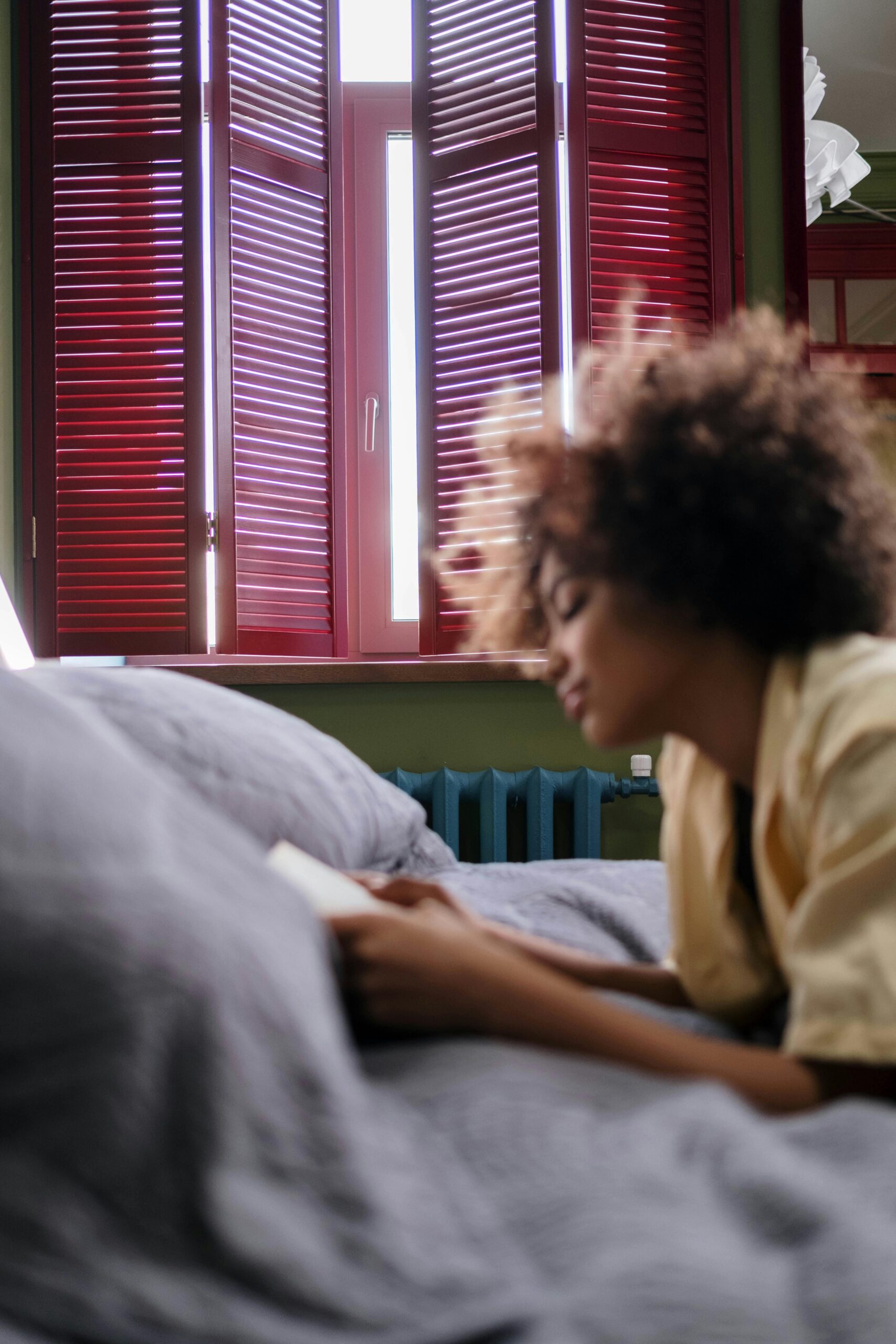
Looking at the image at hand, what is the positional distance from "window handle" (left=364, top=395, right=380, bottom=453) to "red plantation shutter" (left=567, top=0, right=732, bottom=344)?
21.2 inches

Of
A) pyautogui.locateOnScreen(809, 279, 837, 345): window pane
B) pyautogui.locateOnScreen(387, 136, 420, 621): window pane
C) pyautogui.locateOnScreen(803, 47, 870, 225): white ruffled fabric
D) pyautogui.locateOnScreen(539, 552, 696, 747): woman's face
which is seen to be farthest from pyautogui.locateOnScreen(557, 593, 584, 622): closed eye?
pyautogui.locateOnScreen(809, 279, 837, 345): window pane

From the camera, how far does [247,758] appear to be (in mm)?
953

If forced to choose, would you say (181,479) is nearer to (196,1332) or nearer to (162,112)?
(162,112)

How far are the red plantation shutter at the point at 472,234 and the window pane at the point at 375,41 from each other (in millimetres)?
227

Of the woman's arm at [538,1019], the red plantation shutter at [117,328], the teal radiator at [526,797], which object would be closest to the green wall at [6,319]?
the red plantation shutter at [117,328]

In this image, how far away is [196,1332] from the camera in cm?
37

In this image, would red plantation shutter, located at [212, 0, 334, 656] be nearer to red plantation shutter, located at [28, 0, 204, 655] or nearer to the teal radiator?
red plantation shutter, located at [28, 0, 204, 655]

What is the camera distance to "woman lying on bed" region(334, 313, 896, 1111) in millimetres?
561

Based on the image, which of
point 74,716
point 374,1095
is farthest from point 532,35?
point 374,1095

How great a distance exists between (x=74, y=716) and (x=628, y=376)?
44 cm

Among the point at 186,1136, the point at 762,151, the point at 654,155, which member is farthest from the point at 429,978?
the point at 762,151

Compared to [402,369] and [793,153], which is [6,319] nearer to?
[402,369]

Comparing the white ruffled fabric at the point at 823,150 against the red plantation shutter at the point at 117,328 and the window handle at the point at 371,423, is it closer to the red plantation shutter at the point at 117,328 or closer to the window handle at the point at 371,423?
the window handle at the point at 371,423

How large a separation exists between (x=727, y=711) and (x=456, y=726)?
1.46 meters
